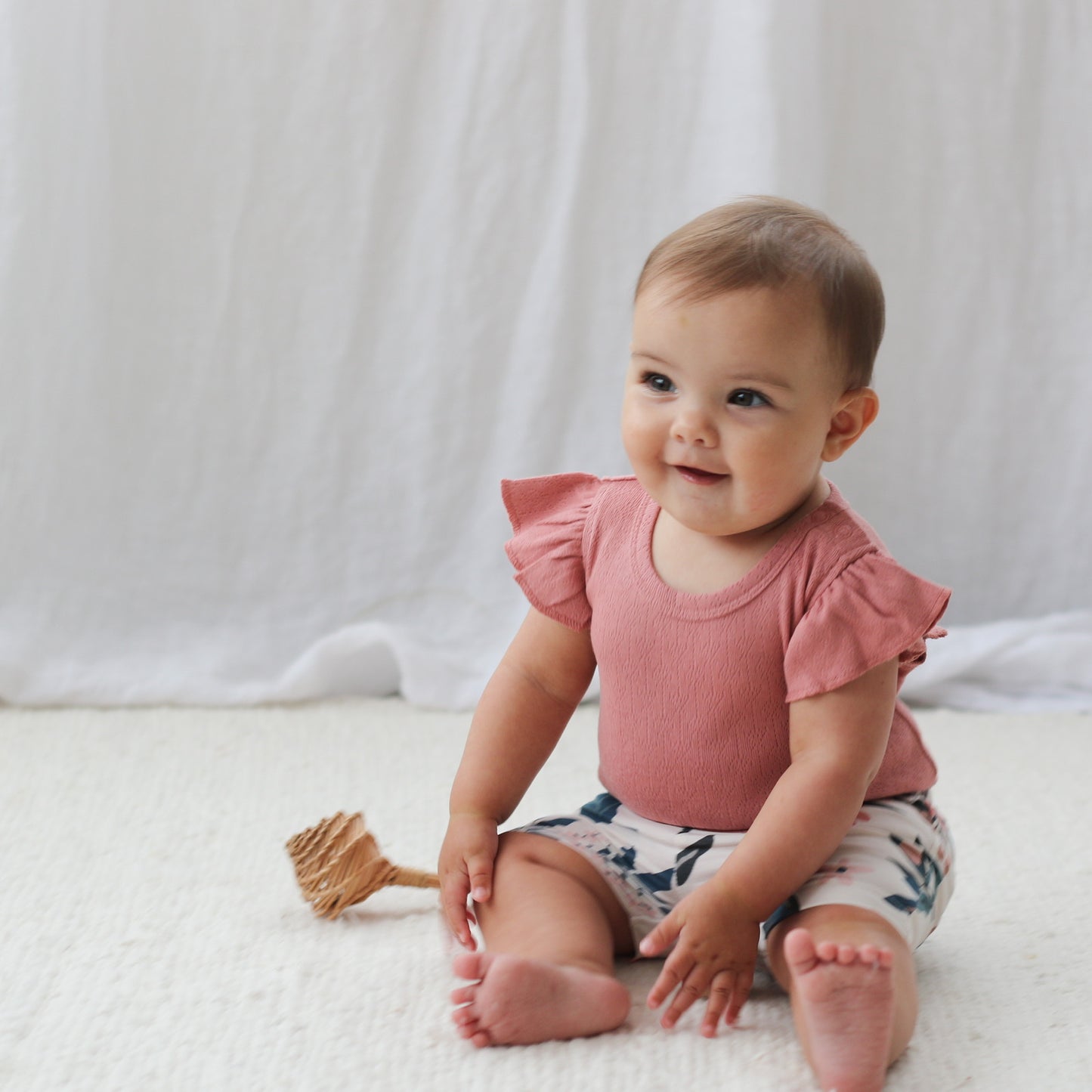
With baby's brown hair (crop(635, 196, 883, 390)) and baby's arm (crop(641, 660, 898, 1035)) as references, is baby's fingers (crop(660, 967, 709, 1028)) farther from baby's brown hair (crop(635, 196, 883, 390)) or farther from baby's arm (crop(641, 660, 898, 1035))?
baby's brown hair (crop(635, 196, 883, 390))

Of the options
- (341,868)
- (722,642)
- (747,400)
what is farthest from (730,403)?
(341,868)

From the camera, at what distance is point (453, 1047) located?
0.67m

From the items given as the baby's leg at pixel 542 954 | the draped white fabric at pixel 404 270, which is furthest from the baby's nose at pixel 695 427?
the draped white fabric at pixel 404 270

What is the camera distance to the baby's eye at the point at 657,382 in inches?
28.1

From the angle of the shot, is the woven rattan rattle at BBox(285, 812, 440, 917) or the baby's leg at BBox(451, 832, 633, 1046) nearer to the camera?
the baby's leg at BBox(451, 832, 633, 1046)

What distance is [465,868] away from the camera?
78 cm

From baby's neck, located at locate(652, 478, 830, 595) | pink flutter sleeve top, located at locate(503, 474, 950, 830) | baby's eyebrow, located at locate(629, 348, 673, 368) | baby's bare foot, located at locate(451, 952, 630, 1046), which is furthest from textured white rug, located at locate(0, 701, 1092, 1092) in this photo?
baby's eyebrow, located at locate(629, 348, 673, 368)

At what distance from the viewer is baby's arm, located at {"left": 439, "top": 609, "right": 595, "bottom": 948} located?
31.5 inches

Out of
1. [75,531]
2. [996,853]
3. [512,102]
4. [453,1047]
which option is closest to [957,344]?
[512,102]

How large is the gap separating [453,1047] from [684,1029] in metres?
0.12

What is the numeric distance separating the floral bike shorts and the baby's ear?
0.20 m

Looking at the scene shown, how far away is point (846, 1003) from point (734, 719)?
0.56 ft

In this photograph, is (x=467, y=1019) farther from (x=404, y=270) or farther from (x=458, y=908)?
(x=404, y=270)

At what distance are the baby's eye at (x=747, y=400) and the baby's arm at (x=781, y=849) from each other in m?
0.15
